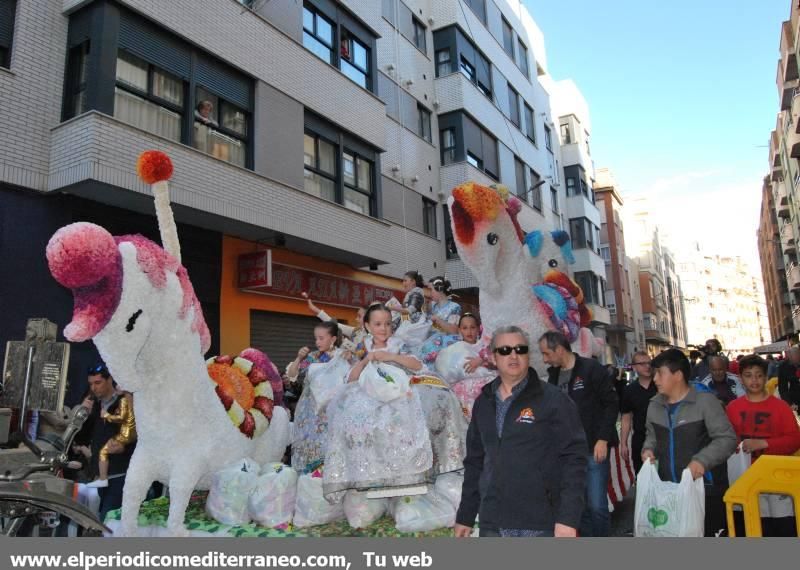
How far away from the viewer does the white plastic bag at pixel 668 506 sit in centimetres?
313

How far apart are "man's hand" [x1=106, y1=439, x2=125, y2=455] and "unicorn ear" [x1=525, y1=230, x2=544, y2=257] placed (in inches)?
148

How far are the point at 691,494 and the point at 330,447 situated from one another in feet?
7.02

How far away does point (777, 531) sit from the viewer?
335 centimetres

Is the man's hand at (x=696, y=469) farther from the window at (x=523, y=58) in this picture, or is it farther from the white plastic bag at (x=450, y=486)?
the window at (x=523, y=58)

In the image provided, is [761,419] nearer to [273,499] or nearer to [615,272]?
[273,499]

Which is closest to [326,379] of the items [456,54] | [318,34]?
[318,34]

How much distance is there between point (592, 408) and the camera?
4012mm

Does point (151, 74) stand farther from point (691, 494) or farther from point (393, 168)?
point (691, 494)

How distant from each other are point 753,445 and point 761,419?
0.71ft

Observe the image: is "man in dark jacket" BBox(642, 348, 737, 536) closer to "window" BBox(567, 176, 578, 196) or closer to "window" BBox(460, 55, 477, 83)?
"window" BBox(460, 55, 477, 83)

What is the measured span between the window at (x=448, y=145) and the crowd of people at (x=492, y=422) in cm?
1174

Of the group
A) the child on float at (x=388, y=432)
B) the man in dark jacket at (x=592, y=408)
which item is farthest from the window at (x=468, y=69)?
the child on float at (x=388, y=432)

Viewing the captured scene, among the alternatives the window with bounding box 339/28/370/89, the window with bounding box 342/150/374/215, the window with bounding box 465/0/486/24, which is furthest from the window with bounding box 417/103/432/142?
the window with bounding box 465/0/486/24
